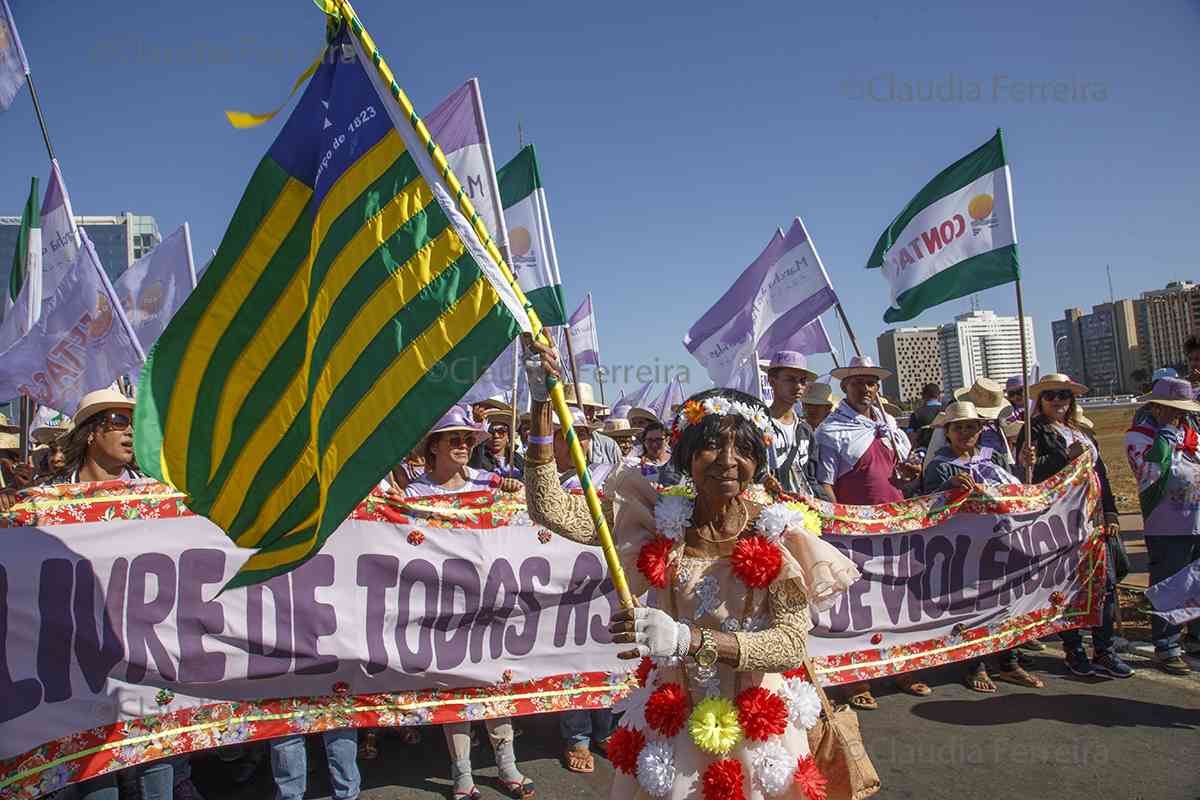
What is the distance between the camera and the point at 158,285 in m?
8.57

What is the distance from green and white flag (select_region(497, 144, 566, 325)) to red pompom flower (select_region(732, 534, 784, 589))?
15.9ft

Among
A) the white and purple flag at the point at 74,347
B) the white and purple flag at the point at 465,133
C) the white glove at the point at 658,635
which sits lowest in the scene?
the white glove at the point at 658,635

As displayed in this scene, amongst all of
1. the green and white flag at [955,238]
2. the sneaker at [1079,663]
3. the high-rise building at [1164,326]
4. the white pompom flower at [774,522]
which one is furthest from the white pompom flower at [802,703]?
the high-rise building at [1164,326]

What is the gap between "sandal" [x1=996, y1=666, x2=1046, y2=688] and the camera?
628 centimetres

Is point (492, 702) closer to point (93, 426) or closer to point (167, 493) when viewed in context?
point (167, 493)

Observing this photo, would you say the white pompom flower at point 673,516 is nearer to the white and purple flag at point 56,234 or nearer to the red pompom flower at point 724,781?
the red pompom flower at point 724,781

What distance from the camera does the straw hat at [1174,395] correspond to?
21.6ft

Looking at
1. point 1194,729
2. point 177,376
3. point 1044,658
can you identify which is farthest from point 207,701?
point 1044,658

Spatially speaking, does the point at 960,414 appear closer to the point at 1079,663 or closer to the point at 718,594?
the point at 1079,663

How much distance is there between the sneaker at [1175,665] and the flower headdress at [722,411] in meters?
5.35

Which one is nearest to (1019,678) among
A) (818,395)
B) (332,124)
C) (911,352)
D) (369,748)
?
(818,395)

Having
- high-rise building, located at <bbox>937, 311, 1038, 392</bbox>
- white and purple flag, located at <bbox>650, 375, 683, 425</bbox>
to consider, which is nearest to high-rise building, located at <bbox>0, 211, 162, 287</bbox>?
white and purple flag, located at <bbox>650, 375, 683, 425</bbox>

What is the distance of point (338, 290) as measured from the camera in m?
2.95

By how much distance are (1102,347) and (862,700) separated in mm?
154711
